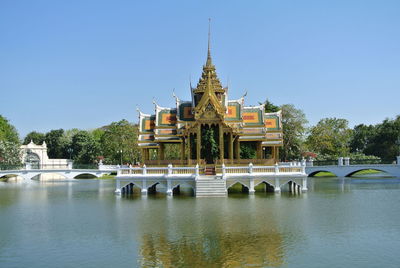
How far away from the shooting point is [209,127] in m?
29.6

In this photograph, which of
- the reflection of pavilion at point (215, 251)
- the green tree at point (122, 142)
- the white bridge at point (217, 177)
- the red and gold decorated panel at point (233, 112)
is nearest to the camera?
the reflection of pavilion at point (215, 251)

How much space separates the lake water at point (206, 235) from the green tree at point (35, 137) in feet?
238

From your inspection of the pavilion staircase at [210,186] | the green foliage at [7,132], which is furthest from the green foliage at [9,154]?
the pavilion staircase at [210,186]

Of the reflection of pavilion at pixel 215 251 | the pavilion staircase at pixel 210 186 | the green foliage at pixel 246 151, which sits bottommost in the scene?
the reflection of pavilion at pixel 215 251

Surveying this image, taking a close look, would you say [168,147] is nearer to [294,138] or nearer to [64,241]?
[294,138]

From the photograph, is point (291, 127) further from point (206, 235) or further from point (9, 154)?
point (206, 235)

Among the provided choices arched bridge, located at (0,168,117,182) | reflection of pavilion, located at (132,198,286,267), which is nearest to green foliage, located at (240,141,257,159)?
reflection of pavilion, located at (132,198,286,267)

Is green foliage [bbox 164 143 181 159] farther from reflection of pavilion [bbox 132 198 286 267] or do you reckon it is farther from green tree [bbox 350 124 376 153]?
reflection of pavilion [bbox 132 198 286 267]

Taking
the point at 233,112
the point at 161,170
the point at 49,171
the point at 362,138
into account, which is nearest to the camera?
the point at 161,170

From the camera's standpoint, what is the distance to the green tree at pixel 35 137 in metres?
91.2

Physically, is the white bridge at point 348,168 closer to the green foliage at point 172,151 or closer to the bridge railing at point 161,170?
the green foliage at point 172,151

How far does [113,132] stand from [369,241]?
56.4 metres

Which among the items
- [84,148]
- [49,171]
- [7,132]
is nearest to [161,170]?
[49,171]

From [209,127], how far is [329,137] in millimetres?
37071
